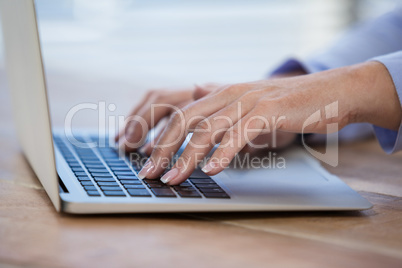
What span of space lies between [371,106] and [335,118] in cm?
6

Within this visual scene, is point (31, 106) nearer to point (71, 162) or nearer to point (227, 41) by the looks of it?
point (71, 162)

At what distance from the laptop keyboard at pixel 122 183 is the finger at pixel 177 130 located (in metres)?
0.02

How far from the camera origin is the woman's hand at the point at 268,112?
0.60 meters

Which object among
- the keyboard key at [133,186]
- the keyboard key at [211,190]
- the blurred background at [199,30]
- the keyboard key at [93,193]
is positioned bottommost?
the blurred background at [199,30]

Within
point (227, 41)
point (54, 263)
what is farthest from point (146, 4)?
point (54, 263)

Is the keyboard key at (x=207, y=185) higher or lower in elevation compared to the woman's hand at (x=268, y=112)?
lower

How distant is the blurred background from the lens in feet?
9.75

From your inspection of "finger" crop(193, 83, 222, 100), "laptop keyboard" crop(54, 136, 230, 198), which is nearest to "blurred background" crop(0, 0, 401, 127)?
"finger" crop(193, 83, 222, 100)

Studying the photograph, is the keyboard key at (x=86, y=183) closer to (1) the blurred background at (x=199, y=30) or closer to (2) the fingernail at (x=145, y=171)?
(2) the fingernail at (x=145, y=171)

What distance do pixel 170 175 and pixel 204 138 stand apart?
0.07m

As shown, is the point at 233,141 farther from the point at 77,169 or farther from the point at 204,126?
the point at 77,169

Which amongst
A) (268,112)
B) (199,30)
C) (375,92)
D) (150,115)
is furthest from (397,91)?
(199,30)

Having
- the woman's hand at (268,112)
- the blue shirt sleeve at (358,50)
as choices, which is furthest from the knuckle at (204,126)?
the blue shirt sleeve at (358,50)

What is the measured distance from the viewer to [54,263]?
1.30ft
